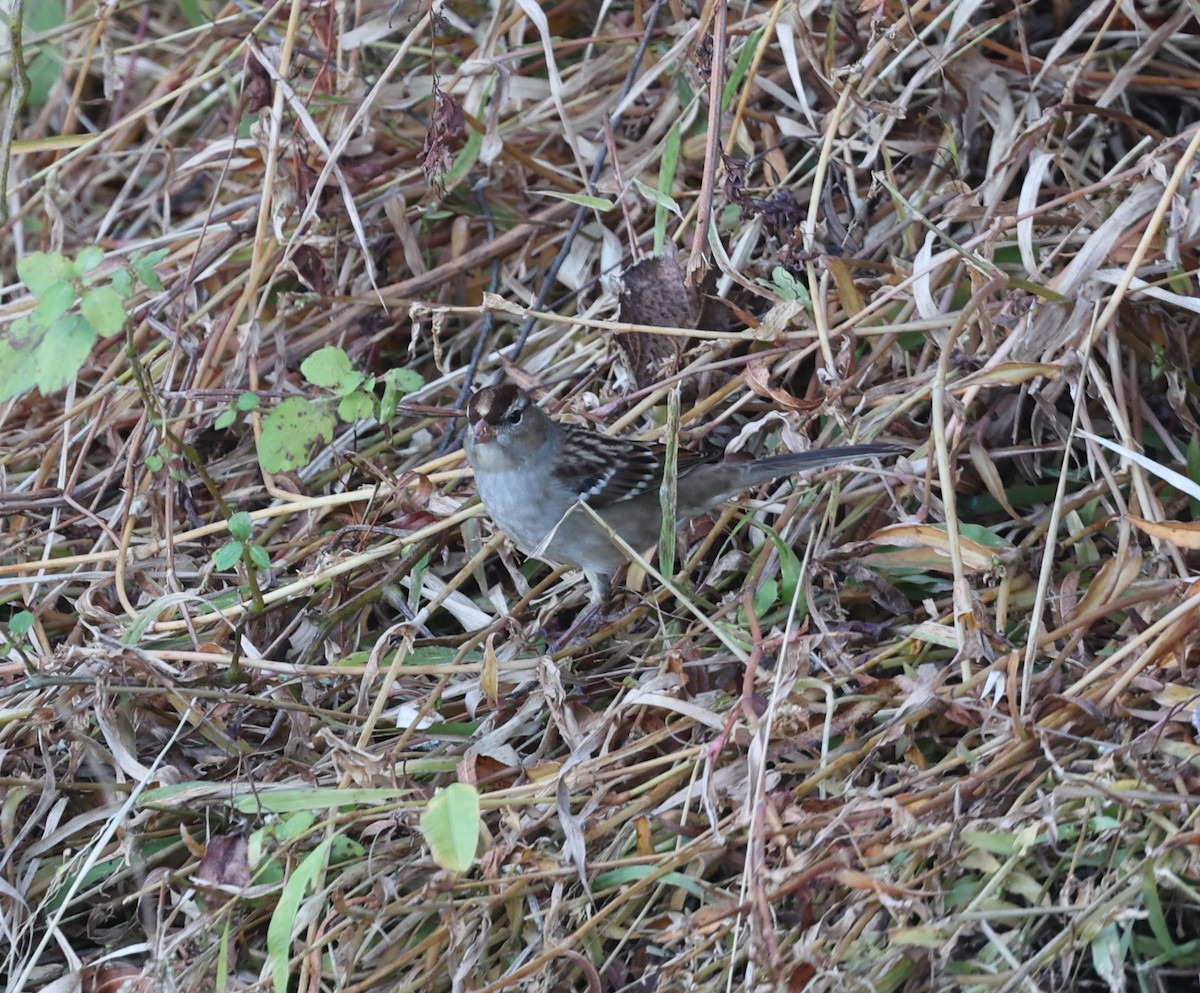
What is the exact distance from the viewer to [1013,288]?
2141 mm

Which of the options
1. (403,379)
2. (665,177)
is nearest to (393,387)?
(403,379)

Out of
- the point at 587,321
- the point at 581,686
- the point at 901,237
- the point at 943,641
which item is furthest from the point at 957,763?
the point at 901,237

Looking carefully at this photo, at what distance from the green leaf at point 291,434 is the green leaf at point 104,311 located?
1.23ft

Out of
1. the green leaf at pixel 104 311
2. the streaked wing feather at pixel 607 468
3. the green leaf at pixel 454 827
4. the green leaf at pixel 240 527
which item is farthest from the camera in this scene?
the streaked wing feather at pixel 607 468

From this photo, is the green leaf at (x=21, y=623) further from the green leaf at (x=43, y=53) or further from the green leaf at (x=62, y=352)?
the green leaf at (x=43, y=53)

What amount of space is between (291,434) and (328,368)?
128 millimetres

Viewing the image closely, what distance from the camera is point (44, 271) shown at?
6.70 feet

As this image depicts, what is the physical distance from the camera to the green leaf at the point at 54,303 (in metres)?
1.99

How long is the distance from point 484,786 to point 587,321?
84 centimetres

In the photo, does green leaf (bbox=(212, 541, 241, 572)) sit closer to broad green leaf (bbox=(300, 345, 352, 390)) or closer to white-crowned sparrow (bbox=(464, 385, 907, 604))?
broad green leaf (bbox=(300, 345, 352, 390))

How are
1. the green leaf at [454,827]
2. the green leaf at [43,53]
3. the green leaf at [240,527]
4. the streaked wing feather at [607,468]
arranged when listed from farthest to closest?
the green leaf at [43,53] < the streaked wing feather at [607,468] < the green leaf at [240,527] < the green leaf at [454,827]

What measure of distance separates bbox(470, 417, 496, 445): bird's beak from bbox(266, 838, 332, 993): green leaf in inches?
32.4

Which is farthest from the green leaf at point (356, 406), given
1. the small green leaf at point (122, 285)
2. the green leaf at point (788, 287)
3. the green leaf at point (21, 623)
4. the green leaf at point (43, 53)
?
the green leaf at point (43, 53)

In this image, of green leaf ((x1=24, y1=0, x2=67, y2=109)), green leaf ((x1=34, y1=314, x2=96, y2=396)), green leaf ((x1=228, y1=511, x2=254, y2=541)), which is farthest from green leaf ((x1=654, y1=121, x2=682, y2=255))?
green leaf ((x1=24, y1=0, x2=67, y2=109))
